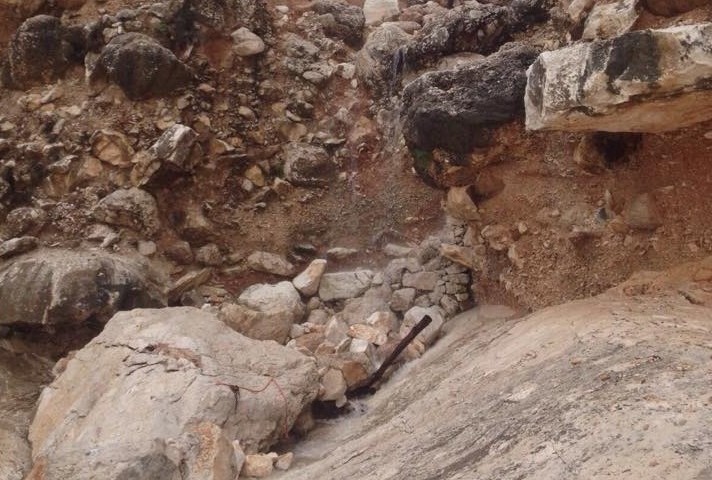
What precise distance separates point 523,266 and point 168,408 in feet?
9.71

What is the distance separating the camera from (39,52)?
7012mm

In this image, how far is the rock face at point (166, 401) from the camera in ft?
11.3

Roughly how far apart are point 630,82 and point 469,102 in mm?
1850

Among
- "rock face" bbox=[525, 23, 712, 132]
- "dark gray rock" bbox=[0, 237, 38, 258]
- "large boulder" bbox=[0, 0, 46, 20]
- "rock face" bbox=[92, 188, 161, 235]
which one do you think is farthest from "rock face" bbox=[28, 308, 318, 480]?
"large boulder" bbox=[0, 0, 46, 20]

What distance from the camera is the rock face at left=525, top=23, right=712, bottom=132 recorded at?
2.67m

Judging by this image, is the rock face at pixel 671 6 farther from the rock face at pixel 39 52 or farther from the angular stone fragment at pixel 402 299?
the rock face at pixel 39 52

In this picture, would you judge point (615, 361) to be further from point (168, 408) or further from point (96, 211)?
point (96, 211)

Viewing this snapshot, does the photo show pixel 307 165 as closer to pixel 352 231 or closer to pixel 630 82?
pixel 352 231

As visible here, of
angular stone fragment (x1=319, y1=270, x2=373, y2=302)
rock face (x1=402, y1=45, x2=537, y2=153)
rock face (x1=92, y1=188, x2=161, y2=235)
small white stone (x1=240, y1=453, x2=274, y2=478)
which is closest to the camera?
small white stone (x1=240, y1=453, x2=274, y2=478)

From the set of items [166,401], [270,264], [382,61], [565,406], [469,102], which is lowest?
[270,264]

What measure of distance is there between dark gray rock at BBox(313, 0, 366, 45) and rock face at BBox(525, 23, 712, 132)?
19.2 feet

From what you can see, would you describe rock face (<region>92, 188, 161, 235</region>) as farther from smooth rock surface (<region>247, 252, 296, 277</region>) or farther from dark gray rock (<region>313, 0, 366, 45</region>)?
dark gray rock (<region>313, 0, 366, 45</region>)

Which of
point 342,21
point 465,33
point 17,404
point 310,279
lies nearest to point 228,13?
point 342,21

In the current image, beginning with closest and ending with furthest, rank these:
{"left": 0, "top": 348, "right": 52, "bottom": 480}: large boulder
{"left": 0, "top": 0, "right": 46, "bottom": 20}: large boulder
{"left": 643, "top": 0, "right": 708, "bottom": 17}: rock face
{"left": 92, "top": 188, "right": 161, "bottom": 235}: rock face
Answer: {"left": 643, "top": 0, "right": 708, "bottom": 17}: rock face, {"left": 0, "top": 348, "right": 52, "bottom": 480}: large boulder, {"left": 92, "top": 188, "right": 161, "bottom": 235}: rock face, {"left": 0, "top": 0, "right": 46, "bottom": 20}: large boulder
